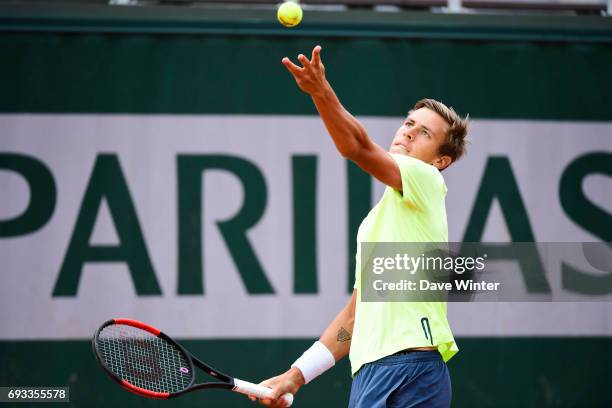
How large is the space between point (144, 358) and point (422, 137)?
1.38 metres

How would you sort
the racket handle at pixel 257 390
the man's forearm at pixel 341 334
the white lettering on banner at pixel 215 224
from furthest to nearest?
the white lettering on banner at pixel 215 224, the man's forearm at pixel 341 334, the racket handle at pixel 257 390

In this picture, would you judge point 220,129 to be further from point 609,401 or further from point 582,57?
point 609,401

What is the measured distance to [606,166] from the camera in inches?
237

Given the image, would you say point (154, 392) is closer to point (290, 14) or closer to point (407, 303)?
point (407, 303)

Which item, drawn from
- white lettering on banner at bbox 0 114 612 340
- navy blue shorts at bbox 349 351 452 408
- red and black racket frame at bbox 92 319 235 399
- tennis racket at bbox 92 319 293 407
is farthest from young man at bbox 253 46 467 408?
white lettering on banner at bbox 0 114 612 340

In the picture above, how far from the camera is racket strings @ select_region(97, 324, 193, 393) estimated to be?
12.0 ft

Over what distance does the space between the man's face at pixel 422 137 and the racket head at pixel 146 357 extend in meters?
1.16

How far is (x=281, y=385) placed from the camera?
138 inches

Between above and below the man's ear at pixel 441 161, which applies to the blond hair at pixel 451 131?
above

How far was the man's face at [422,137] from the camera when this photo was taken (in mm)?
3404

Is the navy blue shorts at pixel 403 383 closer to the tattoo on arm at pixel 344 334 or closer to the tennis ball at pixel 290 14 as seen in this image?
the tattoo on arm at pixel 344 334

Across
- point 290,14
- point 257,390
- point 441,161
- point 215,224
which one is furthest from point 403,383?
point 215,224

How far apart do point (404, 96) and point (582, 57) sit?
120cm

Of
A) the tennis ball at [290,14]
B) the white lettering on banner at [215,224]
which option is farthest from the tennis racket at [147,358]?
the white lettering on banner at [215,224]
